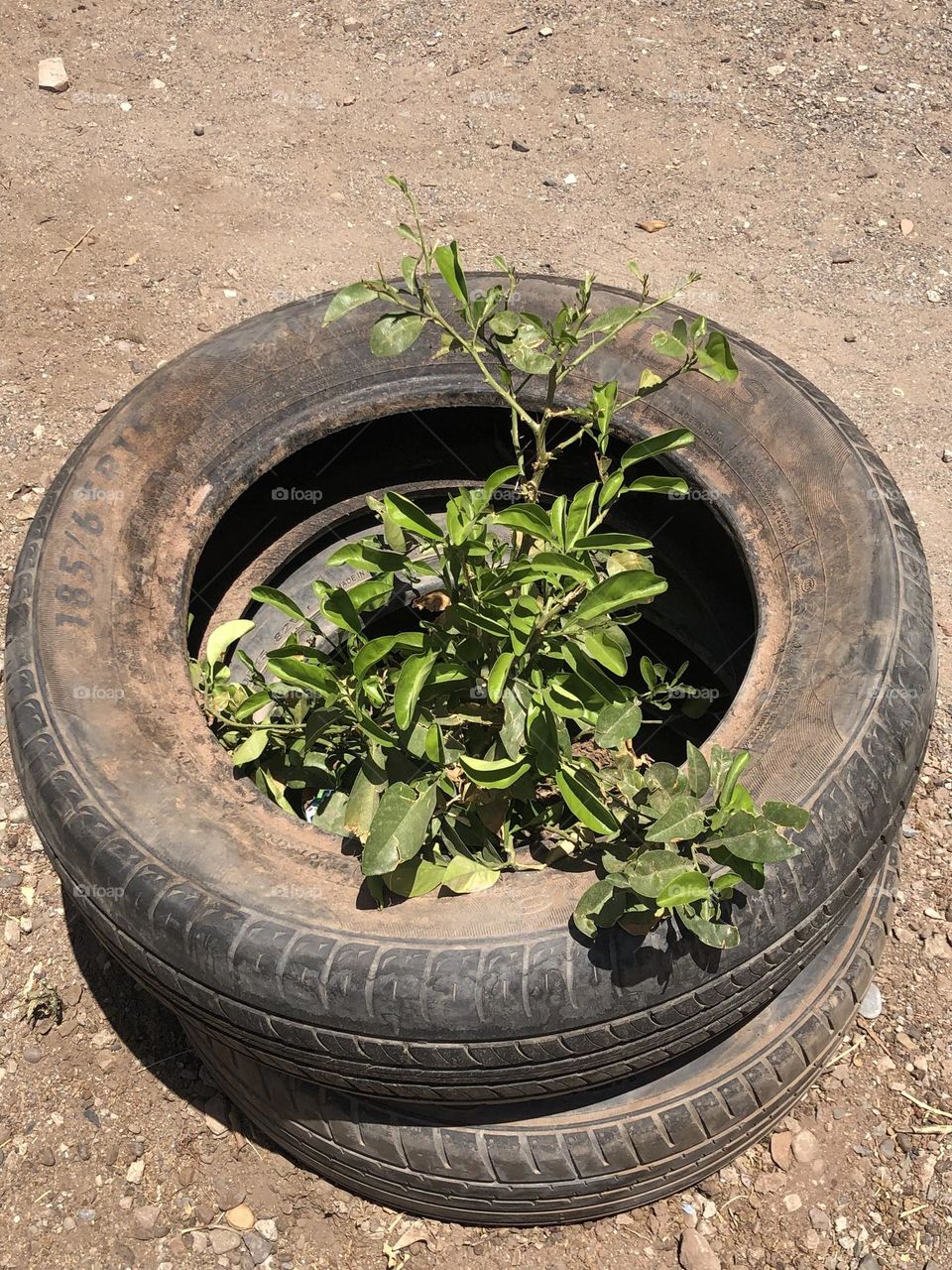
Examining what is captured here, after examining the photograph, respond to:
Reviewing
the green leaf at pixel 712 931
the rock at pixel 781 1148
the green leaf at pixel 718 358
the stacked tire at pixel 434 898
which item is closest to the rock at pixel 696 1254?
the stacked tire at pixel 434 898

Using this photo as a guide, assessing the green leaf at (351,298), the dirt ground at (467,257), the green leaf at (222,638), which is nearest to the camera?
the green leaf at (351,298)

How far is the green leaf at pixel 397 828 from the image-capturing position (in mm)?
1579

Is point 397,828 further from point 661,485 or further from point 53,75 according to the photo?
point 53,75

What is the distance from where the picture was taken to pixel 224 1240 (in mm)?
2287

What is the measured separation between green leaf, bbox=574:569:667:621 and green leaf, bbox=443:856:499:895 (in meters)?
0.44

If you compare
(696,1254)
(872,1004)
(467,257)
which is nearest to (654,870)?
(696,1254)

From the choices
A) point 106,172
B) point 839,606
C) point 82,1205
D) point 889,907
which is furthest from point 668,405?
point 106,172

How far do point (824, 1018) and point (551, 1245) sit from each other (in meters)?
0.76

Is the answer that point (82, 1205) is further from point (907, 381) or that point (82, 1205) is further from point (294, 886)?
point (907, 381)

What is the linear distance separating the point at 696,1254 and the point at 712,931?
3.80 ft

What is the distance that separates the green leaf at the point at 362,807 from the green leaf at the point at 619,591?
49cm

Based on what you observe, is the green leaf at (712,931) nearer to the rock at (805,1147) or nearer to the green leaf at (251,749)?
the green leaf at (251,749)

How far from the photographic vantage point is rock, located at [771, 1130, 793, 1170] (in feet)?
7.79

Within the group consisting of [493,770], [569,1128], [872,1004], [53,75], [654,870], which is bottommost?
[872,1004]
